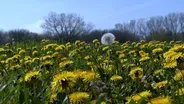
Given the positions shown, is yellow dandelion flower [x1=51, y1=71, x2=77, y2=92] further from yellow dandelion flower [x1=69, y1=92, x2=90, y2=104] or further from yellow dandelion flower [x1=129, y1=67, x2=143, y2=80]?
yellow dandelion flower [x1=129, y1=67, x2=143, y2=80]

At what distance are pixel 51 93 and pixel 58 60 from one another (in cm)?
191

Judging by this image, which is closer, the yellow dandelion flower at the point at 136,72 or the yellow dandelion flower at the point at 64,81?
the yellow dandelion flower at the point at 64,81

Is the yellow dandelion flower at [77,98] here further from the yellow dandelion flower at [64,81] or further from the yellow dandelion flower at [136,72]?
the yellow dandelion flower at [136,72]

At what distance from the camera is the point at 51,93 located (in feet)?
5.47

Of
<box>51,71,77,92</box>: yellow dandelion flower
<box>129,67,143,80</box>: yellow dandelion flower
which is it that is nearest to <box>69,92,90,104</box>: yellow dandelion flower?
<box>51,71,77,92</box>: yellow dandelion flower

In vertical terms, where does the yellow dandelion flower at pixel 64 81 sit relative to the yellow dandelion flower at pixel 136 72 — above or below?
above

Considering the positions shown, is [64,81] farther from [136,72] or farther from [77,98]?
[136,72]

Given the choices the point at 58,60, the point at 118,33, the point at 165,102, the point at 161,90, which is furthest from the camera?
the point at 118,33

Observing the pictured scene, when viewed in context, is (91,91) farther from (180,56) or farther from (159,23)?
(159,23)

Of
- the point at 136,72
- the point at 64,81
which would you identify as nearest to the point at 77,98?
the point at 64,81

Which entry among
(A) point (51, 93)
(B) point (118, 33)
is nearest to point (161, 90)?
(A) point (51, 93)

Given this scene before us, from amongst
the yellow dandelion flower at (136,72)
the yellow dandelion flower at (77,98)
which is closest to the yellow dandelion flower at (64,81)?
the yellow dandelion flower at (77,98)

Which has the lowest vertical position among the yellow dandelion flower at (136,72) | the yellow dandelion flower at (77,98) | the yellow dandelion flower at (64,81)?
the yellow dandelion flower at (136,72)

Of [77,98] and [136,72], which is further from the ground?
[77,98]
